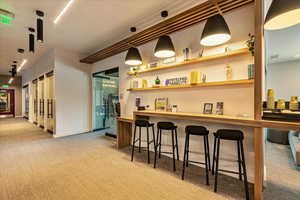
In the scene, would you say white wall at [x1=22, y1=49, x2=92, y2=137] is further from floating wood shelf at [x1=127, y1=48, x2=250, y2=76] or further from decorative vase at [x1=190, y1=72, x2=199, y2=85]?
decorative vase at [x1=190, y1=72, x2=199, y2=85]

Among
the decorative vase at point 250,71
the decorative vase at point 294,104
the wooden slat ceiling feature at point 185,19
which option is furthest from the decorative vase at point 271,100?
the wooden slat ceiling feature at point 185,19

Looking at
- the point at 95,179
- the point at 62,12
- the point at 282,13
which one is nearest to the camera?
the point at 282,13

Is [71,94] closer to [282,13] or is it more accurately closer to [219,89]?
[219,89]

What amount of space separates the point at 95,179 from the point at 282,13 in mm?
3441

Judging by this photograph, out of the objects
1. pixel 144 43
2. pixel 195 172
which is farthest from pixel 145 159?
pixel 144 43

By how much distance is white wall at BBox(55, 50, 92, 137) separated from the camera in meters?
5.37

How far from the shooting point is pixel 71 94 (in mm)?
5680

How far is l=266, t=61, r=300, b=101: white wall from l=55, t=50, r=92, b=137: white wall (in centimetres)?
781

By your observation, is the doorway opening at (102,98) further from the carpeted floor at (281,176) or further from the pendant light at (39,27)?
the carpeted floor at (281,176)

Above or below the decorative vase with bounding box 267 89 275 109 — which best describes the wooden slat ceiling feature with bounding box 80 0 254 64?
above

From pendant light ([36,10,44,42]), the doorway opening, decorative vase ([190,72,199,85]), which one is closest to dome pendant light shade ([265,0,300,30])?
decorative vase ([190,72,199,85])

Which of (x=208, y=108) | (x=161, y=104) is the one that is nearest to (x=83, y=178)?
(x=161, y=104)

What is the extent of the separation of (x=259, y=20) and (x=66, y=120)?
6.22 m

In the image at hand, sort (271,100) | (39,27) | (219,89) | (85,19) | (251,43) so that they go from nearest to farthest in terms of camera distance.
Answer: (271,100) → (251,43) → (219,89) → (39,27) → (85,19)
